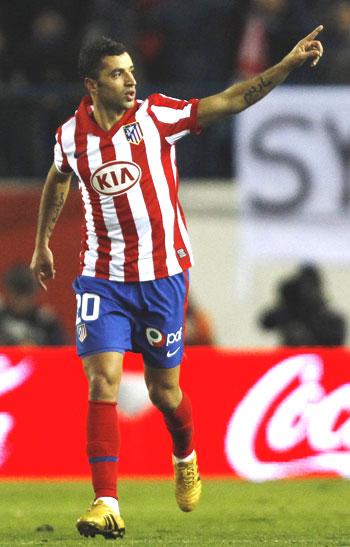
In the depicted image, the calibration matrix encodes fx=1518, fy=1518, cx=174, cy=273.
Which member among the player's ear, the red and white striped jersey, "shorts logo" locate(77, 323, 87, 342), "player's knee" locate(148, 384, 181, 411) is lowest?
"player's knee" locate(148, 384, 181, 411)

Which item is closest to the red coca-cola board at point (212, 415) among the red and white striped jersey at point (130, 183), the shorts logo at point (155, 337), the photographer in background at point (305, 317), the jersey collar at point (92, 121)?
the photographer in background at point (305, 317)

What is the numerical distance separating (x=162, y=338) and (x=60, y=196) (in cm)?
91

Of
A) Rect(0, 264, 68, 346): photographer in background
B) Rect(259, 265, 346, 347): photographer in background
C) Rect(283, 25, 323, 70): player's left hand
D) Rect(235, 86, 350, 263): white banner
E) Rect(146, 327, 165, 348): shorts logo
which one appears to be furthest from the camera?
Rect(235, 86, 350, 263): white banner

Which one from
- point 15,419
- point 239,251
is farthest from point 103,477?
point 239,251

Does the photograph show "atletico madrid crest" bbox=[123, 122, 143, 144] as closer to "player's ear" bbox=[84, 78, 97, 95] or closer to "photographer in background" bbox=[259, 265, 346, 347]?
"player's ear" bbox=[84, 78, 97, 95]

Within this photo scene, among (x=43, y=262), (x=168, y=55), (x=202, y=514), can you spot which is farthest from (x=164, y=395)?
(x=168, y=55)

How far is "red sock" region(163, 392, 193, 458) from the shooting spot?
7793 millimetres

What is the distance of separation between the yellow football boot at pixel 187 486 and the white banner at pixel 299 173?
18.7 feet

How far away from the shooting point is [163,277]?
7.40m

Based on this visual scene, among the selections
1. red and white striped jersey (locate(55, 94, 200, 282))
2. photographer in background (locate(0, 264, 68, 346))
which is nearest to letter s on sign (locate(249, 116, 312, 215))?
photographer in background (locate(0, 264, 68, 346))

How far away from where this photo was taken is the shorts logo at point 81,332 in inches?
284

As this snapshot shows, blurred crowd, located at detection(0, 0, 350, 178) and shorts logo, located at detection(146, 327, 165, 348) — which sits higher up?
blurred crowd, located at detection(0, 0, 350, 178)

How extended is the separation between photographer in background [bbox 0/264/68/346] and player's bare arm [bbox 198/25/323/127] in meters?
4.87

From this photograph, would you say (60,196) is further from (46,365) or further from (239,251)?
(239,251)
